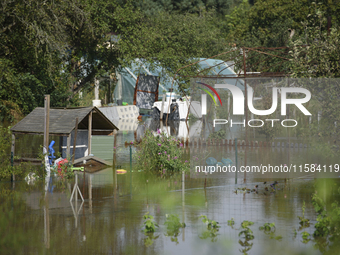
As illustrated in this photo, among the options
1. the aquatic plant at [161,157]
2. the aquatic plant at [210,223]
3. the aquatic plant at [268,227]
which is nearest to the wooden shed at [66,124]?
the aquatic plant at [161,157]

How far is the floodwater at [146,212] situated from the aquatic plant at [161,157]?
816 mm

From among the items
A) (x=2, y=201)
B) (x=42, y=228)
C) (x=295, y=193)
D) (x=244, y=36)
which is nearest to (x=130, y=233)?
(x=42, y=228)

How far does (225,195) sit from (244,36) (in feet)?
128

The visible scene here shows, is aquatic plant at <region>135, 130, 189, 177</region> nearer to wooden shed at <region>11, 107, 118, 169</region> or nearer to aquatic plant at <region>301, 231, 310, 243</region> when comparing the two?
wooden shed at <region>11, 107, 118, 169</region>

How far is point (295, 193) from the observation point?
10.6 m

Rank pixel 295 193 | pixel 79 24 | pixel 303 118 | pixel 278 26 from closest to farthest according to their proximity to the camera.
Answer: pixel 295 193, pixel 303 118, pixel 79 24, pixel 278 26

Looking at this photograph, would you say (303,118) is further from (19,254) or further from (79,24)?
(79,24)

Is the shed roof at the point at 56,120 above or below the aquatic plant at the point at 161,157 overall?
above

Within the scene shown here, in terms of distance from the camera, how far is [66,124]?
1379 cm

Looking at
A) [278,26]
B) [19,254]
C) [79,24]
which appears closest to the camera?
[19,254]

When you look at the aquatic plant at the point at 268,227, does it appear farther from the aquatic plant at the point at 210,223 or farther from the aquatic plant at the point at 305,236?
the aquatic plant at the point at 210,223

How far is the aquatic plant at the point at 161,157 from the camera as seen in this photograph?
13797 millimetres

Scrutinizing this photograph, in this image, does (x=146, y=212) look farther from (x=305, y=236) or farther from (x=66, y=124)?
(x=66, y=124)

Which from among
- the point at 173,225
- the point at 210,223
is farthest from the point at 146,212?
the point at 210,223
